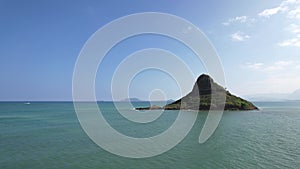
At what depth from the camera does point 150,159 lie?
23938 mm

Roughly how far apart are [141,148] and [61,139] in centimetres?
1494

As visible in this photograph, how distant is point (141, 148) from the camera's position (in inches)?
1154

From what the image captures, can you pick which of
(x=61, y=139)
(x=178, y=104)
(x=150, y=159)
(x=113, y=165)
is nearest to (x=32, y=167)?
(x=113, y=165)

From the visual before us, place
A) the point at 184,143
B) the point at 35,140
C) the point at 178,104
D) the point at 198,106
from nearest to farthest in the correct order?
1. the point at 184,143
2. the point at 35,140
3. the point at 198,106
4. the point at 178,104

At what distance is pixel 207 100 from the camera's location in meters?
118

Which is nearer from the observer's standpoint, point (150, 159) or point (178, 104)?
point (150, 159)

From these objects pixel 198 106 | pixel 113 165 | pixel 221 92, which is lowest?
pixel 113 165

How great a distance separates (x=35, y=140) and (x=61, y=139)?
155 inches

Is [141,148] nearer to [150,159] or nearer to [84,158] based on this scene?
[150,159]

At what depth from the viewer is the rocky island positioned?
112 metres

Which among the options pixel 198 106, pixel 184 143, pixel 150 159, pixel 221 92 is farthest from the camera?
pixel 221 92

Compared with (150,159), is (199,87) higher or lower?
higher

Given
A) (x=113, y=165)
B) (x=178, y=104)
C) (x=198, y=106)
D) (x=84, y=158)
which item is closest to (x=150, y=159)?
(x=113, y=165)

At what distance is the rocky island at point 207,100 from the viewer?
4409 inches
